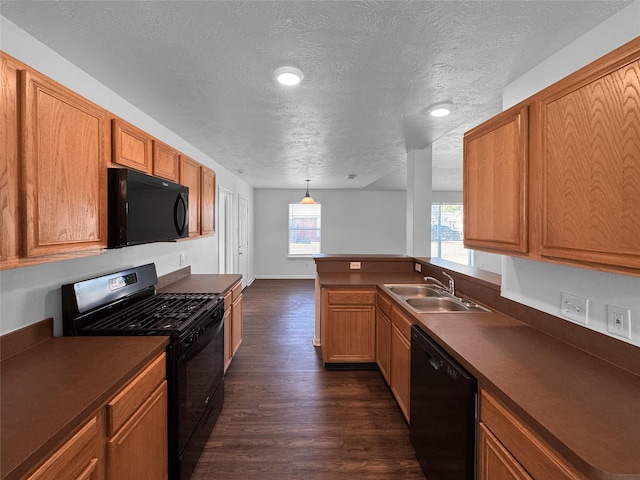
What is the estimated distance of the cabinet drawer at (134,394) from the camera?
46.0 inches

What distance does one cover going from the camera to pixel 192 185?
2855mm

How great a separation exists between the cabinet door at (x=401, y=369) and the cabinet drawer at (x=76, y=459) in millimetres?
1742

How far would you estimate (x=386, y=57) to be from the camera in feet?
5.80

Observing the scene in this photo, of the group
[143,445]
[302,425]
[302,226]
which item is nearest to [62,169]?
[143,445]

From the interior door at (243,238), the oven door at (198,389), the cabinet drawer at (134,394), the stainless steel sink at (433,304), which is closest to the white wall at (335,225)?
the interior door at (243,238)

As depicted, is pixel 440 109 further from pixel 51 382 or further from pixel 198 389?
pixel 51 382

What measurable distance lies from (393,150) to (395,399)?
9.22 ft

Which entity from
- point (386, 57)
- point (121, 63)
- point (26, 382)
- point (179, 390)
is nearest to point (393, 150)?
point (386, 57)

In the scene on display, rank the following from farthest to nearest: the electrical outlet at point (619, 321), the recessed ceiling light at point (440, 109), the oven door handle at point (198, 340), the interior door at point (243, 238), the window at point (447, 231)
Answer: the window at point (447, 231) < the interior door at point (243, 238) < the recessed ceiling light at point (440, 109) < the oven door handle at point (198, 340) < the electrical outlet at point (619, 321)

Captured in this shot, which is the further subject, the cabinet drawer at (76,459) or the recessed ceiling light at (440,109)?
the recessed ceiling light at (440,109)

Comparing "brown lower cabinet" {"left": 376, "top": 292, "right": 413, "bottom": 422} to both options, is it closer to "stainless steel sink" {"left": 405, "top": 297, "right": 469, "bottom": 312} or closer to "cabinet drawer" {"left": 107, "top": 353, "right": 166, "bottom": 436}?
"stainless steel sink" {"left": 405, "top": 297, "right": 469, "bottom": 312}

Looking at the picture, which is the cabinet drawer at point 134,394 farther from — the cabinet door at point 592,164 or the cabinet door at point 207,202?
the cabinet door at point 592,164

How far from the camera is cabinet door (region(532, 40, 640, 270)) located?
1051 mm

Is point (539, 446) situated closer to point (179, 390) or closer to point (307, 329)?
point (179, 390)
